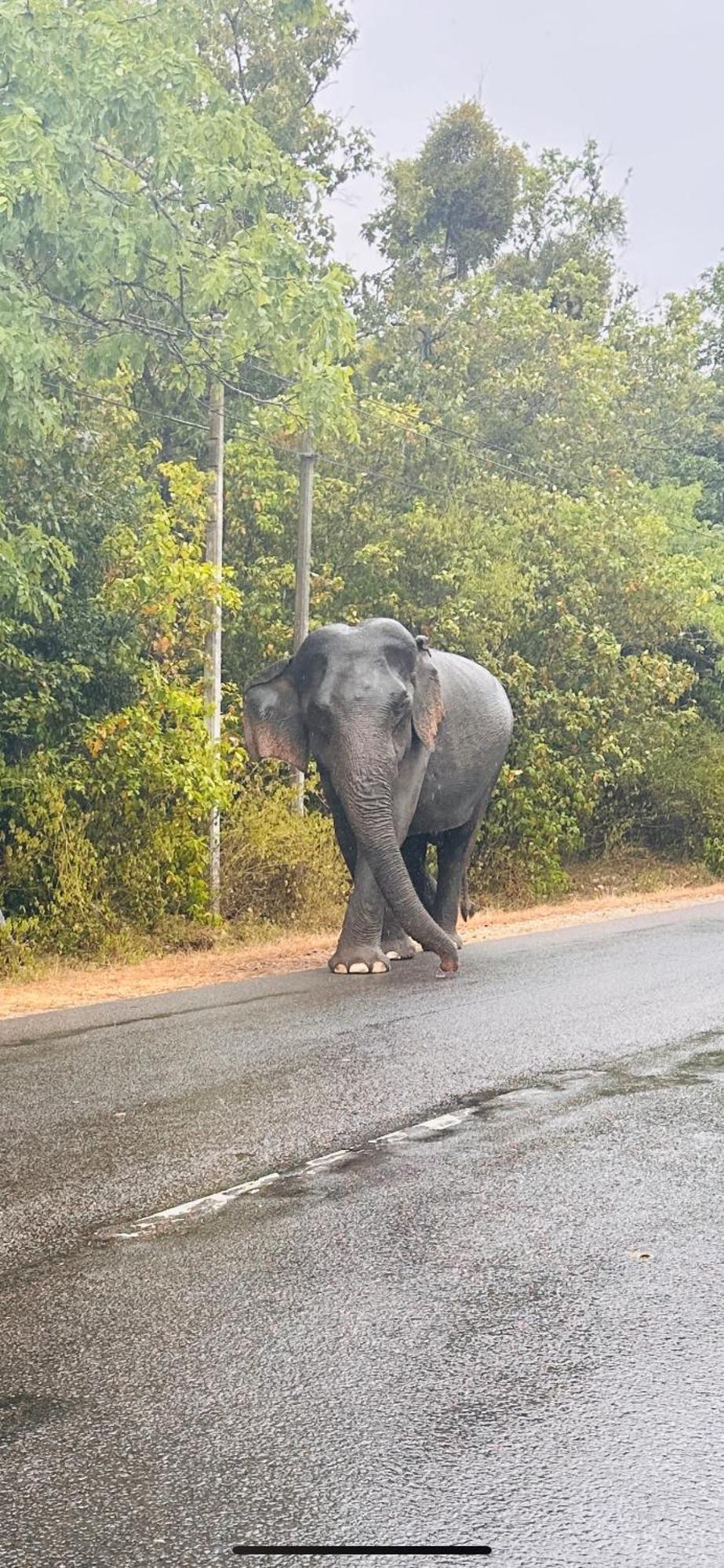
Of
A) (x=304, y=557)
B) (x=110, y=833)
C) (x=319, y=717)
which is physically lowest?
(x=110, y=833)

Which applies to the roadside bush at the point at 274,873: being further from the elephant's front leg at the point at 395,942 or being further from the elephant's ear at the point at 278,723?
the elephant's ear at the point at 278,723

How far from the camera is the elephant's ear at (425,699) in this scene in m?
12.6

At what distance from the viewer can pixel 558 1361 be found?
3.99 m

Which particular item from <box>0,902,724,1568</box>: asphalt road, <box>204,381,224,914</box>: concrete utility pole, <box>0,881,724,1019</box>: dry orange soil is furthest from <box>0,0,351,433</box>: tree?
<box>0,902,724,1568</box>: asphalt road

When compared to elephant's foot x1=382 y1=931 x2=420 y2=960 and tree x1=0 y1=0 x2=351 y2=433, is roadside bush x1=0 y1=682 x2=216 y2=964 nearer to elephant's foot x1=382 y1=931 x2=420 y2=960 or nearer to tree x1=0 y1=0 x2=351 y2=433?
elephant's foot x1=382 y1=931 x2=420 y2=960

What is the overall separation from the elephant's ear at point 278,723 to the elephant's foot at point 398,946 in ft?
4.99

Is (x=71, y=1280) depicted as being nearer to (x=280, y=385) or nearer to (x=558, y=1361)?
(x=558, y=1361)

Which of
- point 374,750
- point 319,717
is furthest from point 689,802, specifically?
point 374,750

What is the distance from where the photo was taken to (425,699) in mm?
12625

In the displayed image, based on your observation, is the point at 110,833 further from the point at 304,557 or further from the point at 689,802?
the point at 689,802

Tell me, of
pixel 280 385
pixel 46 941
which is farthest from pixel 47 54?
pixel 280 385

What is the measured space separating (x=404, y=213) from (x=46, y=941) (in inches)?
996

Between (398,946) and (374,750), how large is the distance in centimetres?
178

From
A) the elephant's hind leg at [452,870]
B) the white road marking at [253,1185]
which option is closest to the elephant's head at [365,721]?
the elephant's hind leg at [452,870]
